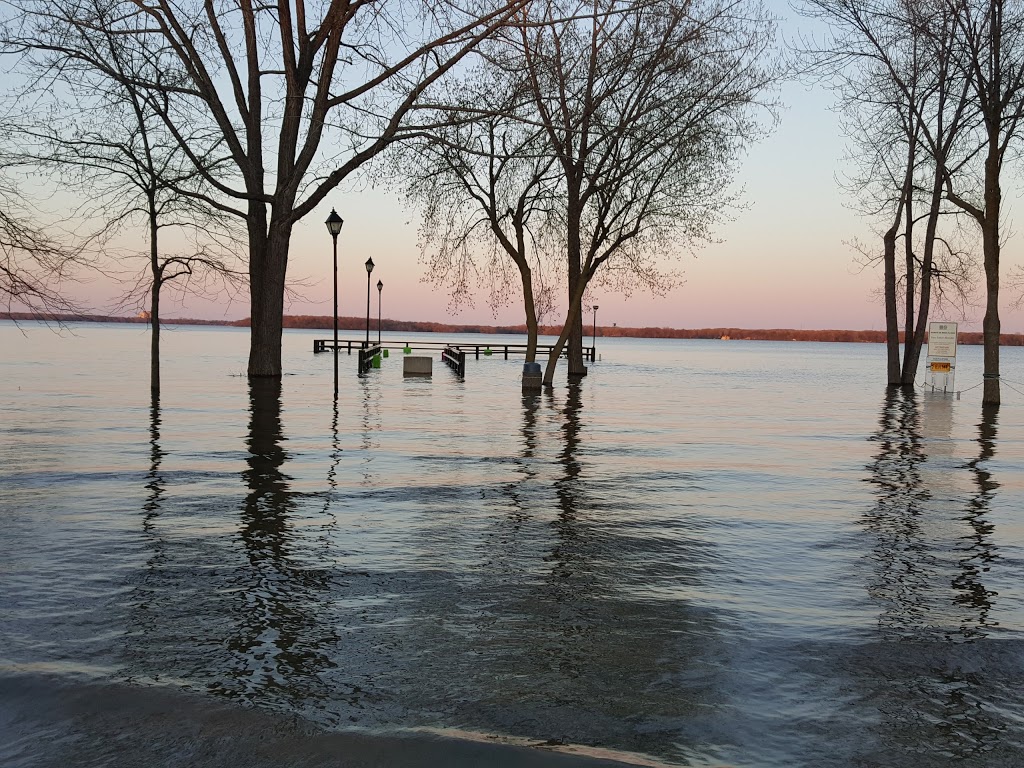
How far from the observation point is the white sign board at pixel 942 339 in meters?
32.3

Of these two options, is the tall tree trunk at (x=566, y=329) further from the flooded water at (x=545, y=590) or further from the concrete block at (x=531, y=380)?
the flooded water at (x=545, y=590)

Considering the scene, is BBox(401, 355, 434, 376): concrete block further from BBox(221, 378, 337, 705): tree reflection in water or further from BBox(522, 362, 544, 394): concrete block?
BBox(221, 378, 337, 705): tree reflection in water

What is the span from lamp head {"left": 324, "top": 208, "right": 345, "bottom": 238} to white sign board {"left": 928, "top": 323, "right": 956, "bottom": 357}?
1837 centimetres

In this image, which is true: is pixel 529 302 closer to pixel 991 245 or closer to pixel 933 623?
pixel 991 245

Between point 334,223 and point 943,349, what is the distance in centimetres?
1956

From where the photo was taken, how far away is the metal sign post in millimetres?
32406

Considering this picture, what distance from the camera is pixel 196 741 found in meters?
4.48

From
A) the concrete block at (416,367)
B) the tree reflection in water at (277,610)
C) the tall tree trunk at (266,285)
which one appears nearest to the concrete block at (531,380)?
the tall tree trunk at (266,285)

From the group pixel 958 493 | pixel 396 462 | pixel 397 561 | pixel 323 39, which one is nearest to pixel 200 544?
pixel 397 561

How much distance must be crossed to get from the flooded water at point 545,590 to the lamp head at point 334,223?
12.3 meters

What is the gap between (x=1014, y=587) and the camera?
25.0ft

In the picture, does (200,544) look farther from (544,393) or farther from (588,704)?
(544,393)

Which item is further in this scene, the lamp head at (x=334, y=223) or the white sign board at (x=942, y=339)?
the white sign board at (x=942, y=339)

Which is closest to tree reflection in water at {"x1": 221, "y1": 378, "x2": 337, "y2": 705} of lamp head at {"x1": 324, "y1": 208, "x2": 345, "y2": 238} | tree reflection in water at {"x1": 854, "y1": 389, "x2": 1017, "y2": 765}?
tree reflection in water at {"x1": 854, "y1": 389, "x2": 1017, "y2": 765}
